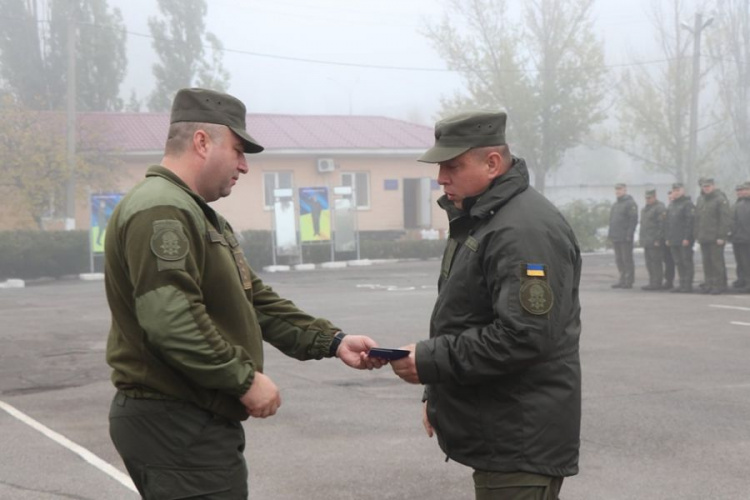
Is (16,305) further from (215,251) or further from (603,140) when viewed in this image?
(603,140)

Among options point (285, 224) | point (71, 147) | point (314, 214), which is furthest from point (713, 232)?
point (71, 147)

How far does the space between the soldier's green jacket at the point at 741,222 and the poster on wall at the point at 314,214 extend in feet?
44.5

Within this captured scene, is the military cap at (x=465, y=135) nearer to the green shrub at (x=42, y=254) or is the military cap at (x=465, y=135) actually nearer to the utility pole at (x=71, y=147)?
the green shrub at (x=42, y=254)

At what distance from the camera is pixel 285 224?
94.3ft

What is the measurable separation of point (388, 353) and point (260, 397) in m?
0.57

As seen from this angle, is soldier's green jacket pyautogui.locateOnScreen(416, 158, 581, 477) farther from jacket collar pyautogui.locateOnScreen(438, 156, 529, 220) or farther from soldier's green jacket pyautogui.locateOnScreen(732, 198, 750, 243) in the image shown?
soldier's green jacket pyautogui.locateOnScreen(732, 198, 750, 243)

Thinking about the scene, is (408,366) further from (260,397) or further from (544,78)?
(544,78)

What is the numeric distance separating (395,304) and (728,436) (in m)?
10.4

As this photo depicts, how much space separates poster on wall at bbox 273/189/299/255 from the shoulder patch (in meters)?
25.4

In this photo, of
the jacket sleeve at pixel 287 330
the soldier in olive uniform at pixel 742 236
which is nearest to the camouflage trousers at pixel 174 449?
the jacket sleeve at pixel 287 330

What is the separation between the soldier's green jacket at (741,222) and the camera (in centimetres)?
1902

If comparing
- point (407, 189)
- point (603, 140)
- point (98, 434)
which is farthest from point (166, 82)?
point (98, 434)

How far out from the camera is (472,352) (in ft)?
11.2

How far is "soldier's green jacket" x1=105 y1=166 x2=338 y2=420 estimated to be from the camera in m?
3.15
